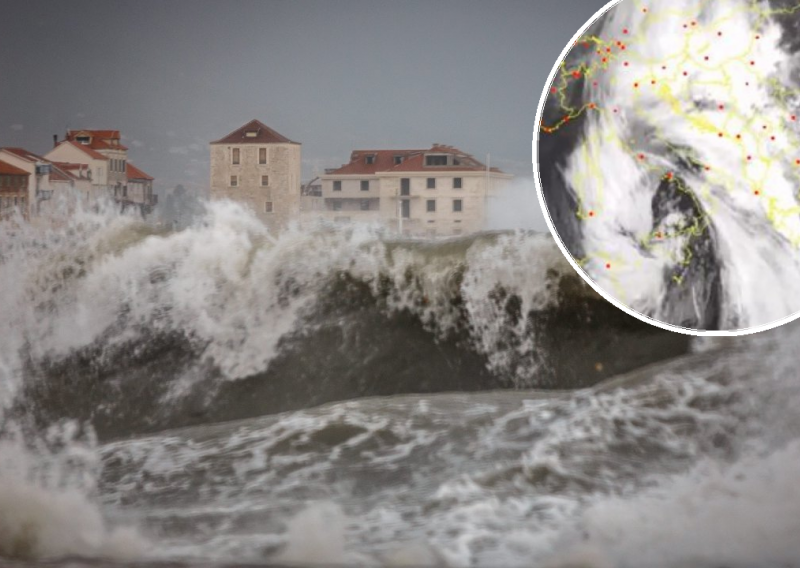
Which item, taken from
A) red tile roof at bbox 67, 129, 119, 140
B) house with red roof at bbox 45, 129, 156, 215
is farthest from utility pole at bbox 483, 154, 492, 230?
red tile roof at bbox 67, 129, 119, 140

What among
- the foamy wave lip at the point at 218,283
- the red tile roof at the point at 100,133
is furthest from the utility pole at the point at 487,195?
the red tile roof at the point at 100,133

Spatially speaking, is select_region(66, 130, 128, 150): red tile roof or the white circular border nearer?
the white circular border

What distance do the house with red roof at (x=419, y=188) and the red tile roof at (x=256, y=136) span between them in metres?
0.16

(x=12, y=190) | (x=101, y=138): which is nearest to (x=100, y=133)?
(x=101, y=138)

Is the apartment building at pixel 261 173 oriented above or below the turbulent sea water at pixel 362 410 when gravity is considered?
above

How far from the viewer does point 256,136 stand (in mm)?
2924

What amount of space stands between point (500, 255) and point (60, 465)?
130 centimetres

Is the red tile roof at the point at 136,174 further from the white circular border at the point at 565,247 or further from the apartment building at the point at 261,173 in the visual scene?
the white circular border at the point at 565,247

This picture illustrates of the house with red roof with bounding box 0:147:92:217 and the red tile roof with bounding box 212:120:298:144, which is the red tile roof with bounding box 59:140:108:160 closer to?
the house with red roof with bounding box 0:147:92:217

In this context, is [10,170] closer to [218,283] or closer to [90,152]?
[90,152]

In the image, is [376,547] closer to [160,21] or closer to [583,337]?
[583,337]

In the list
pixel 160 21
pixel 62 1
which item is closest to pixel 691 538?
pixel 160 21

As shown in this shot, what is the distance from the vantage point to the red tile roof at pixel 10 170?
2854 millimetres

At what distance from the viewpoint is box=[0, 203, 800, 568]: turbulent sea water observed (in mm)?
2635
